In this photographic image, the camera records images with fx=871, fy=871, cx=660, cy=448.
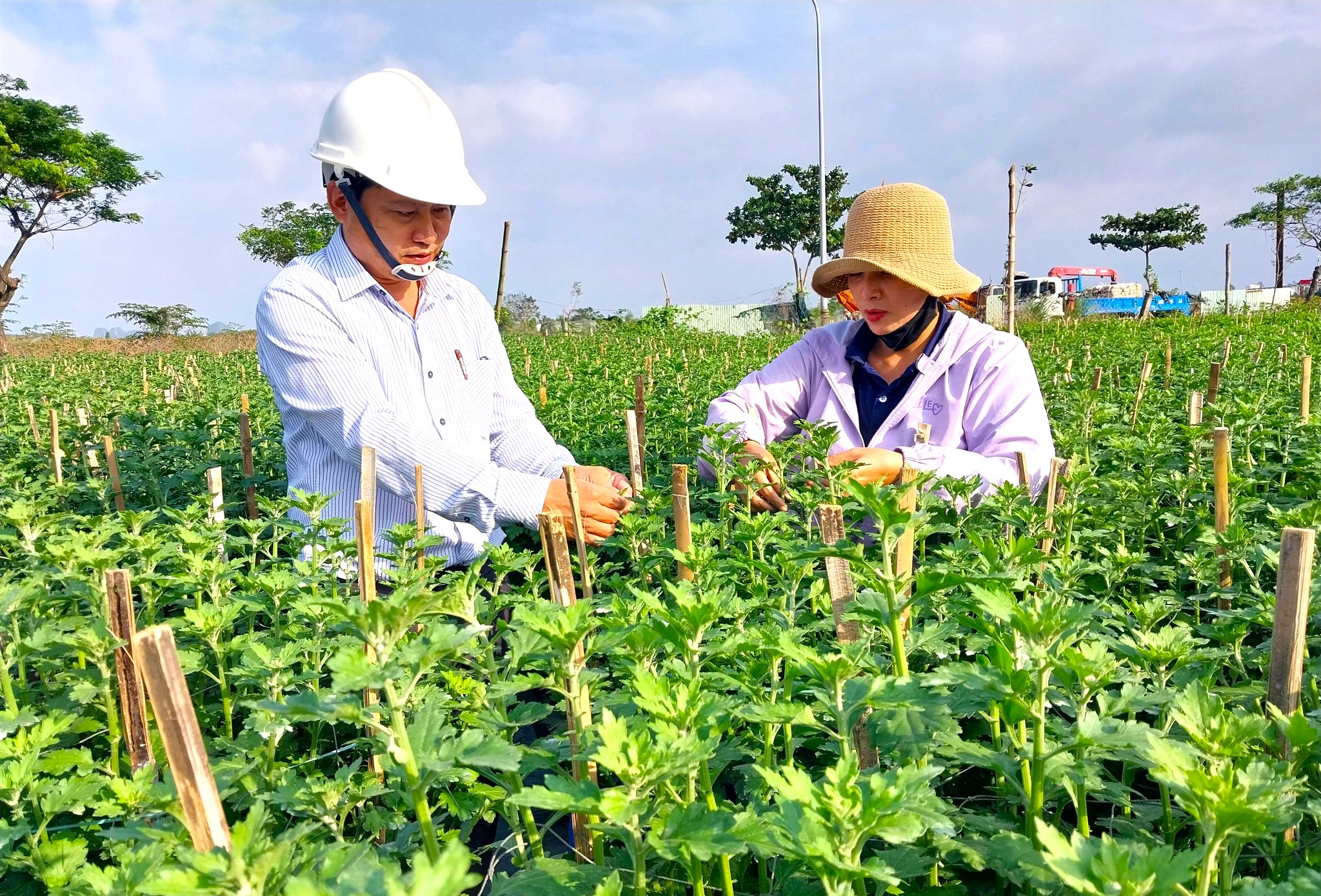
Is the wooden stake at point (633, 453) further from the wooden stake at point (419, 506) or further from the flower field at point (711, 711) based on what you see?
the wooden stake at point (419, 506)

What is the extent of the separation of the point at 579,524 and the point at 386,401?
0.83m

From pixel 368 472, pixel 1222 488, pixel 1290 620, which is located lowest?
pixel 1290 620

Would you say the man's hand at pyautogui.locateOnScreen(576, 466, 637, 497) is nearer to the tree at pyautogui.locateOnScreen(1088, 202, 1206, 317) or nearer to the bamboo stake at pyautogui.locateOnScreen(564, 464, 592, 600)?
the bamboo stake at pyautogui.locateOnScreen(564, 464, 592, 600)

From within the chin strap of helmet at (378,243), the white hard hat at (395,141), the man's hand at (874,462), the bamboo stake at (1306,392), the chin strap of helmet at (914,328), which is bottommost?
the man's hand at (874,462)

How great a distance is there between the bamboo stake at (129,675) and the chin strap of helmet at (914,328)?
2.85 metres

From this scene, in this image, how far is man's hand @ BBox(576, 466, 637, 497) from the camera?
3225 millimetres

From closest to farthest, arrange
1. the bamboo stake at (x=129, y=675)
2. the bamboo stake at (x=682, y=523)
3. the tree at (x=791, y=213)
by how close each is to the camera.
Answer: the bamboo stake at (x=129, y=675) < the bamboo stake at (x=682, y=523) < the tree at (x=791, y=213)

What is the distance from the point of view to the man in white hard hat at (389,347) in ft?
9.77

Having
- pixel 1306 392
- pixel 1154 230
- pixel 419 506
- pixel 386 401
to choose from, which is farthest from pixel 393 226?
pixel 1154 230

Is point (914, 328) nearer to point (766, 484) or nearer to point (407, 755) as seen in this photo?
point (766, 484)

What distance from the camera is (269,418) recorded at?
7.62 m

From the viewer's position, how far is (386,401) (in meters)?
3.08

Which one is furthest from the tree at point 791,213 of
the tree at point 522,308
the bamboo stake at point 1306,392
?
the bamboo stake at point 1306,392

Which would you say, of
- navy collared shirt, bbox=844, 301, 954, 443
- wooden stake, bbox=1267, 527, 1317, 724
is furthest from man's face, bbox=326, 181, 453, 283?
wooden stake, bbox=1267, 527, 1317, 724
